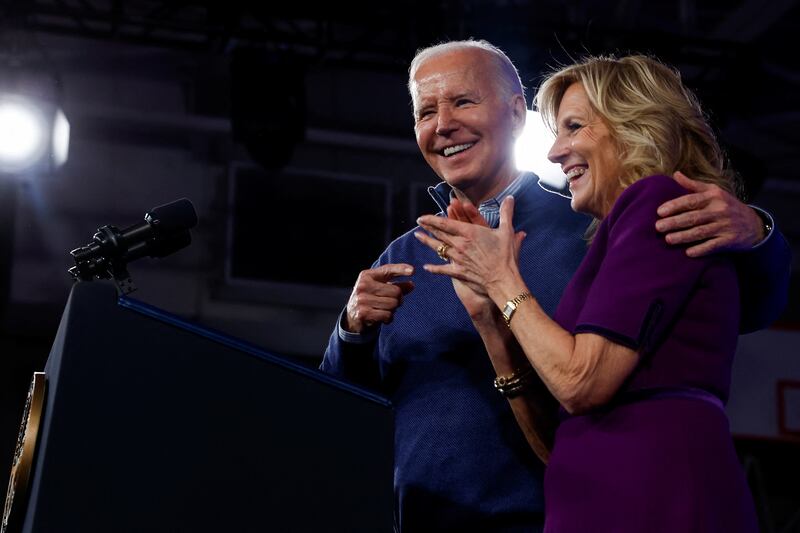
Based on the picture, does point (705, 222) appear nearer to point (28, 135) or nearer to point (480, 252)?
point (480, 252)

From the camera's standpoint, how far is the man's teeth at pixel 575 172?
1.55m

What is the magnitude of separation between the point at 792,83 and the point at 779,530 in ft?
9.66

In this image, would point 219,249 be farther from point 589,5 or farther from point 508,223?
point 508,223

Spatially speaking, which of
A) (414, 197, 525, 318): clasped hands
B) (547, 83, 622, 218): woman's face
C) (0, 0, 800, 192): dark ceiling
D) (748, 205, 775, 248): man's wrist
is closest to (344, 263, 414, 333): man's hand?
(414, 197, 525, 318): clasped hands

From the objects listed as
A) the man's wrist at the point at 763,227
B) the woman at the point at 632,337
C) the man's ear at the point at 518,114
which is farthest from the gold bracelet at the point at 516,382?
the man's ear at the point at 518,114

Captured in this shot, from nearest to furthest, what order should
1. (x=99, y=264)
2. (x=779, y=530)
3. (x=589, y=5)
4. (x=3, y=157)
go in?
(x=99, y=264), (x=3, y=157), (x=589, y=5), (x=779, y=530)

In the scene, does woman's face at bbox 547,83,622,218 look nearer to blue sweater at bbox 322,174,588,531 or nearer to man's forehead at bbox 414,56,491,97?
blue sweater at bbox 322,174,588,531

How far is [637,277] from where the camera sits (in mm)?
1281

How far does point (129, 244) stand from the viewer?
4.47ft

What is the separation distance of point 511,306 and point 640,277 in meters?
0.17

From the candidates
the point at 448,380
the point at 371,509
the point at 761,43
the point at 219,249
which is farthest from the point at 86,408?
the point at 761,43

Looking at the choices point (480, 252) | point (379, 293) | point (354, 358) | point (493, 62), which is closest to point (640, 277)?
point (480, 252)

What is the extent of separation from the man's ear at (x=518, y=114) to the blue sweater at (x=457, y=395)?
6.4 inches

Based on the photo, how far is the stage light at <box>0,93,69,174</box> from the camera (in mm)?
5027
